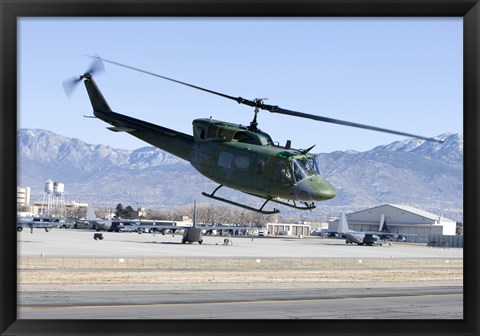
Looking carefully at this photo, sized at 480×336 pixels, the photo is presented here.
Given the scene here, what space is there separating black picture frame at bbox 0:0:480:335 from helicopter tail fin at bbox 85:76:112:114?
22340mm

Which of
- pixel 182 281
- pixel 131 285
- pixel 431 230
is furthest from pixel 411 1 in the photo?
pixel 431 230

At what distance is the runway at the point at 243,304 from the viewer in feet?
58.0

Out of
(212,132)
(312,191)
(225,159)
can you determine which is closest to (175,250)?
(212,132)

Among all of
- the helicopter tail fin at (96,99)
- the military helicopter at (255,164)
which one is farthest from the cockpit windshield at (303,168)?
the helicopter tail fin at (96,99)

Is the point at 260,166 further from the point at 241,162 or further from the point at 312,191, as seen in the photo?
the point at 312,191

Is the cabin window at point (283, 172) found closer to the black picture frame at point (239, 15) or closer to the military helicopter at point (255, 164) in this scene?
the military helicopter at point (255, 164)

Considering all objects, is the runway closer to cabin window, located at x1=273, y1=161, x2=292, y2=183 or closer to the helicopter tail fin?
cabin window, located at x1=273, y1=161, x2=292, y2=183

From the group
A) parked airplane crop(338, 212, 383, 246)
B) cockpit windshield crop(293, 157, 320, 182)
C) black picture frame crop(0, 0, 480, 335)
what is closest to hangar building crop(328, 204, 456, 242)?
parked airplane crop(338, 212, 383, 246)

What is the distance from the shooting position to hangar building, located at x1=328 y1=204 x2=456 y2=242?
16425 centimetres

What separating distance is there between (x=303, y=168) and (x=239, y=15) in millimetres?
17361

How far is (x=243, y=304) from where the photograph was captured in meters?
21.2

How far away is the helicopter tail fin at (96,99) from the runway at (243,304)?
23.6 ft

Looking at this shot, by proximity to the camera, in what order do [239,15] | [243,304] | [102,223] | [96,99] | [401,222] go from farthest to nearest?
[401,222], [102,223], [96,99], [243,304], [239,15]
